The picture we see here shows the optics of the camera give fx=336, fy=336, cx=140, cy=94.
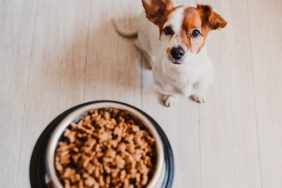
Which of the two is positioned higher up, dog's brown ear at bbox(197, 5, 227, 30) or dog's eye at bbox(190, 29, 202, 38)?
dog's brown ear at bbox(197, 5, 227, 30)

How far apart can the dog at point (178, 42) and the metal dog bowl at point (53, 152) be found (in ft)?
1.09

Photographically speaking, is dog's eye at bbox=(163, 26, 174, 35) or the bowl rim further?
dog's eye at bbox=(163, 26, 174, 35)

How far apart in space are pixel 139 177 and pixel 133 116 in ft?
0.52

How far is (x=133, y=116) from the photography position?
2.83 feet

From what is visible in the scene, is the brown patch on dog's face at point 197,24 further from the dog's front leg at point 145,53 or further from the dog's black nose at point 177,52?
the dog's front leg at point 145,53

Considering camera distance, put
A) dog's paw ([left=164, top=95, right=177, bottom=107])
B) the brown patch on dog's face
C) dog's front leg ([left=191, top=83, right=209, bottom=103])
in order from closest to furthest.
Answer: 1. the brown patch on dog's face
2. dog's front leg ([left=191, top=83, right=209, bottom=103])
3. dog's paw ([left=164, top=95, right=177, bottom=107])

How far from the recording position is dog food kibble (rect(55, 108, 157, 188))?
2.54 feet

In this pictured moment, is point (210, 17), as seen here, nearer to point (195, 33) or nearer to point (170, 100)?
point (195, 33)

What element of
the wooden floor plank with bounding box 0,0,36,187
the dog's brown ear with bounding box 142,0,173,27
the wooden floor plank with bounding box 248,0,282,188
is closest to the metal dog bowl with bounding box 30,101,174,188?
the dog's brown ear with bounding box 142,0,173,27

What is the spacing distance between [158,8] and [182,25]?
11cm

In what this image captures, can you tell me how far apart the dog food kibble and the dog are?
1.17 ft

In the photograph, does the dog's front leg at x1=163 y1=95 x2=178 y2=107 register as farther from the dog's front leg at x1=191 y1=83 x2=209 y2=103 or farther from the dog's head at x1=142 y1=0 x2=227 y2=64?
the dog's head at x1=142 y1=0 x2=227 y2=64

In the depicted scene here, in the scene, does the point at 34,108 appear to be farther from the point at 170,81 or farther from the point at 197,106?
the point at 197,106

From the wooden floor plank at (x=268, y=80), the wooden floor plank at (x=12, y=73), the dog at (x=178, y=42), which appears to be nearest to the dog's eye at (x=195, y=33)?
the dog at (x=178, y=42)
